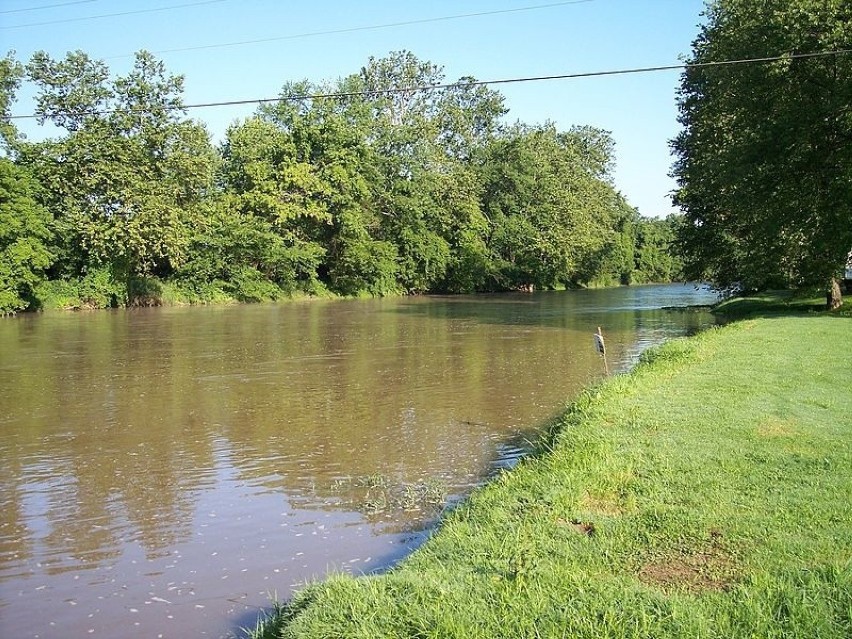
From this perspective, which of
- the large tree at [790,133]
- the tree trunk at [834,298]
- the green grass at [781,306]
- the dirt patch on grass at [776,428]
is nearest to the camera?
the dirt patch on grass at [776,428]

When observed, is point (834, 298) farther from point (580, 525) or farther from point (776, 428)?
point (580, 525)

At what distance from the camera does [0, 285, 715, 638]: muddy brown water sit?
6.81 meters

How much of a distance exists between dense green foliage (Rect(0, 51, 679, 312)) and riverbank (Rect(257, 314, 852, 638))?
26903 millimetres

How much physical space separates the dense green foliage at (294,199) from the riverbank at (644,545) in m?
26.9

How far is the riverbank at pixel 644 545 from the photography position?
15.2 feet

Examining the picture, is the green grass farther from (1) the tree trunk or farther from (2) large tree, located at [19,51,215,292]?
(2) large tree, located at [19,51,215,292]

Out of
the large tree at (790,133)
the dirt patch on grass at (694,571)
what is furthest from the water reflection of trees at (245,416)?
the large tree at (790,133)

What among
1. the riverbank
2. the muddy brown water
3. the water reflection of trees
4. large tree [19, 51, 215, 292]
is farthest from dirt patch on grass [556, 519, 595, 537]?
large tree [19, 51, 215, 292]

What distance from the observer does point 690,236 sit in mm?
41531

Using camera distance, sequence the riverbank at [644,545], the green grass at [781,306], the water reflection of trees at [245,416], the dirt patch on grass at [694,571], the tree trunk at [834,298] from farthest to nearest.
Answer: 1. the green grass at [781,306]
2. the tree trunk at [834,298]
3. the water reflection of trees at [245,416]
4. the dirt patch on grass at [694,571]
5. the riverbank at [644,545]

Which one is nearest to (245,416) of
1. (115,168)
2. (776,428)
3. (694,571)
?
(776,428)

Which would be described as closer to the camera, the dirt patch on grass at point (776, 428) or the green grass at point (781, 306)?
the dirt patch on grass at point (776, 428)

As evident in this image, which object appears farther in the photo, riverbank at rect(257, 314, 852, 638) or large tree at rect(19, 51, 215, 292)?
large tree at rect(19, 51, 215, 292)

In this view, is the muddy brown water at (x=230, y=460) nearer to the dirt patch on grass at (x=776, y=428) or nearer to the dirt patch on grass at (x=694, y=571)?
the dirt patch on grass at (x=694, y=571)
